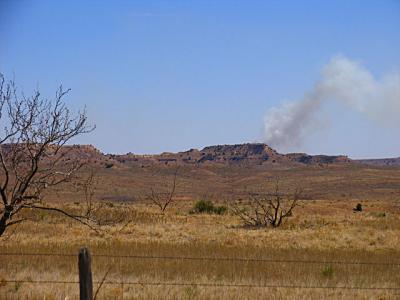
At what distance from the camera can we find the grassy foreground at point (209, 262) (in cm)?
1170

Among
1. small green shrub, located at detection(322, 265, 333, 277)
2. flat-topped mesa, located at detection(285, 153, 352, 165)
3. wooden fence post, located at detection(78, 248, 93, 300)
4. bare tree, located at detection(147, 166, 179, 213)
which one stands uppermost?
flat-topped mesa, located at detection(285, 153, 352, 165)

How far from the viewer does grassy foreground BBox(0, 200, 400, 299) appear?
11695mm

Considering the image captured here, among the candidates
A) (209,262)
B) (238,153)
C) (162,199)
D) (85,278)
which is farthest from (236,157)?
(85,278)

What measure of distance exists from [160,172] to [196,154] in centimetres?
5151

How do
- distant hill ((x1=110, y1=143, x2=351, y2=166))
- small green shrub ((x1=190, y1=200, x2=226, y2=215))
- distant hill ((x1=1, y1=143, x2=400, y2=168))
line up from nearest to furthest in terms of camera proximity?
small green shrub ((x1=190, y1=200, x2=226, y2=215)), distant hill ((x1=1, y1=143, x2=400, y2=168)), distant hill ((x1=110, y1=143, x2=351, y2=166))

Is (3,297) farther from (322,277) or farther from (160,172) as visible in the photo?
(160,172)

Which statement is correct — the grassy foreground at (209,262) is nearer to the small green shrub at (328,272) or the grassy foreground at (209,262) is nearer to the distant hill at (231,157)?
the small green shrub at (328,272)

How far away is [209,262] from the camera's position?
1591cm

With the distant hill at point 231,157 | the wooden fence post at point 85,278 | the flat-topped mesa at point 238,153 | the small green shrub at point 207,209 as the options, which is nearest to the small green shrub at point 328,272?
the wooden fence post at point 85,278

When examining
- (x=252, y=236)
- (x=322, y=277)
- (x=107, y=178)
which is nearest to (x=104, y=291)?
(x=322, y=277)

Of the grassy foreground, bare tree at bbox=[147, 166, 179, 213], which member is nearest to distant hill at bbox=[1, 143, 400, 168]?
bare tree at bbox=[147, 166, 179, 213]

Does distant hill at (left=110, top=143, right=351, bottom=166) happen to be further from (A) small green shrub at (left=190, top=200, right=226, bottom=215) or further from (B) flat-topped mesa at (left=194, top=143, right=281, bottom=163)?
(A) small green shrub at (left=190, top=200, right=226, bottom=215)

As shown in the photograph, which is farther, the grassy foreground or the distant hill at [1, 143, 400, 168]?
the distant hill at [1, 143, 400, 168]

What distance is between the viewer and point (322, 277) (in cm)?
1391
